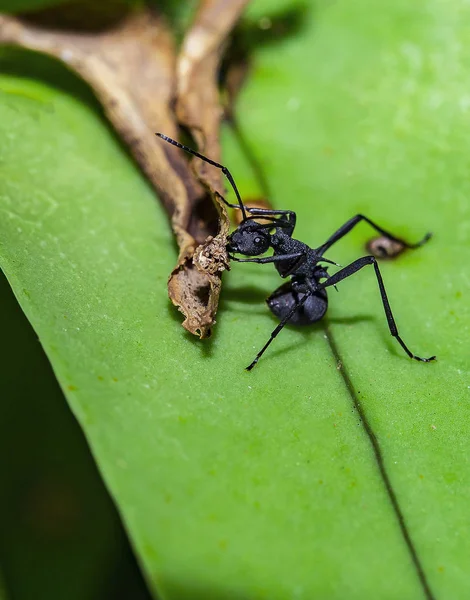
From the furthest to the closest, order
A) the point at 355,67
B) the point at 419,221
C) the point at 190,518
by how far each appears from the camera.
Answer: the point at 355,67, the point at 419,221, the point at 190,518

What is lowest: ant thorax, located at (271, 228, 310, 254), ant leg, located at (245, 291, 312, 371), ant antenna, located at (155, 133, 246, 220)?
ant leg, located at (245, 291, 312, 371)

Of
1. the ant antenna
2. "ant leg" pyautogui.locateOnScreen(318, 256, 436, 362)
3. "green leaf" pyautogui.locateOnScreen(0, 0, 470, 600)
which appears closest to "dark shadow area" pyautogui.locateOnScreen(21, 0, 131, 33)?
"green leaf" pyautogui.locateOnScreen(0, 0, 470, 600)

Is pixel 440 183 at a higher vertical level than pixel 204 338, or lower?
higher

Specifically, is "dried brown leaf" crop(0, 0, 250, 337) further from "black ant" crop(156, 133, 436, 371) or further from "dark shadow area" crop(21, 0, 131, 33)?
"black ant" crop(156, 133, 436, 371)

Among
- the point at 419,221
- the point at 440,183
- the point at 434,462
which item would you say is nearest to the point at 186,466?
the point at 434,462

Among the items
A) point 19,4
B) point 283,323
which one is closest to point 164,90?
point 19,4

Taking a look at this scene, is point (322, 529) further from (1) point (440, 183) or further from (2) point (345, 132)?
(2) point (345, 132)

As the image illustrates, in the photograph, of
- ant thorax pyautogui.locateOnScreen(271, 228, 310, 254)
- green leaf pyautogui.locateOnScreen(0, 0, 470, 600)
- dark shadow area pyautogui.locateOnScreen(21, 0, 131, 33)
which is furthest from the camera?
dark shadow area pyautogui.locateOnScreen(21, 0, 131, 33)
